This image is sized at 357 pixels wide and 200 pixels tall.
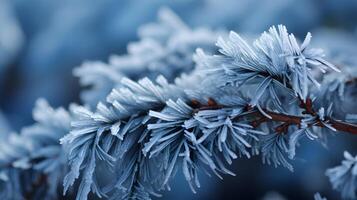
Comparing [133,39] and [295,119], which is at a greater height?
[133,39]

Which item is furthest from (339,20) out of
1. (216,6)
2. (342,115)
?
(342,115)

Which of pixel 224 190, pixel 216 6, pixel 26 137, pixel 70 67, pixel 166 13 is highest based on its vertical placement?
pixel 70 67

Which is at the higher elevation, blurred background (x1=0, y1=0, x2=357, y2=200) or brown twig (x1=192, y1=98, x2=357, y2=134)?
blurred background (x1=0, y1=0, x2=357, y2=200)

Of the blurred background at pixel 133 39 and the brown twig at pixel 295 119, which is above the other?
the blurred background at pixel 133 39

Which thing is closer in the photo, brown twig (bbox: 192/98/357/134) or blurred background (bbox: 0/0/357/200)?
brown twig (bbox: 192/98/357/134)

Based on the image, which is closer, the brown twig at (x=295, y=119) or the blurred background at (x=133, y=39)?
the brown twig at (x=295, y=119)

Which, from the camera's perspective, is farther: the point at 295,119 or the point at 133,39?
the point at 133,39

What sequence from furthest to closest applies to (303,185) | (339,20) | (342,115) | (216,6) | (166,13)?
(216,6)
(339,20)
(303,185)
(166,13)
(342,115)

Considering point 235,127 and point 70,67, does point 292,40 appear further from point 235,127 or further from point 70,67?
point 70,67
